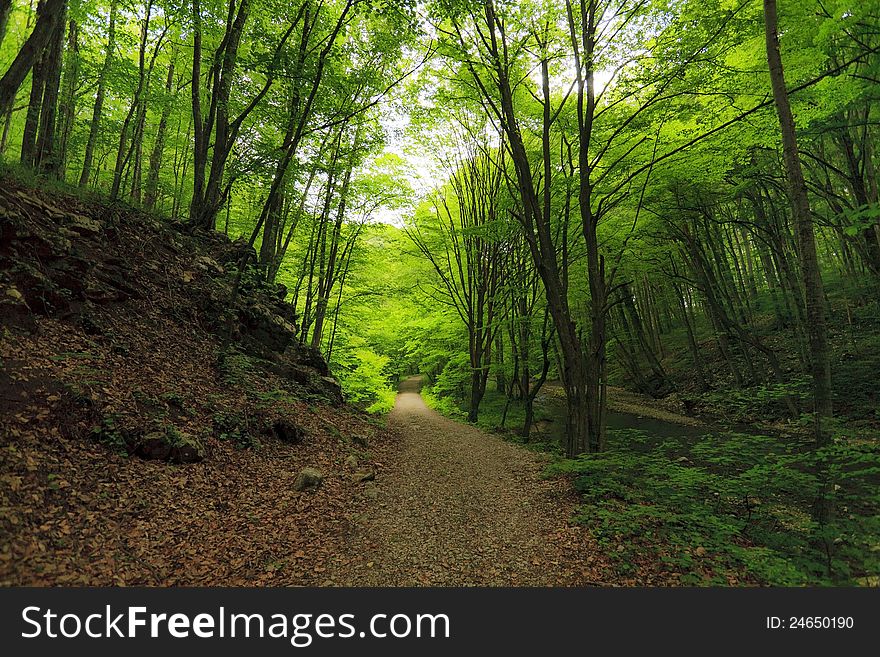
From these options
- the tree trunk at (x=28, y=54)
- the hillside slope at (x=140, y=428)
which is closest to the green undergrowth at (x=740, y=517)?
the hillside slope at (x=140, y=428)

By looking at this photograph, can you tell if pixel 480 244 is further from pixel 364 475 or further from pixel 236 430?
pixel 236 430

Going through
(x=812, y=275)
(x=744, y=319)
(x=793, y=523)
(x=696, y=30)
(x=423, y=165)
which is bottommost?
(x=793, y=523)

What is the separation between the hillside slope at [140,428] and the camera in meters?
3.34

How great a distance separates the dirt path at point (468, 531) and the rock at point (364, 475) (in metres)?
0.17

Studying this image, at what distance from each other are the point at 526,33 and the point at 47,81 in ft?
34.8

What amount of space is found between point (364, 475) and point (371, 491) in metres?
0.70

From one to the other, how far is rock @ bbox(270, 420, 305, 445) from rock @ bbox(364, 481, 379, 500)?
172 cm

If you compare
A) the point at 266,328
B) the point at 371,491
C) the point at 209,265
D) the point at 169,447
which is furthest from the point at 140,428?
the point at 209,265

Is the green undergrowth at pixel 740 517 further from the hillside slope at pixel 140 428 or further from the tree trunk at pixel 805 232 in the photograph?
the hillside slope at pixel 140 428

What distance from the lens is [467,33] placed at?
27.9ft

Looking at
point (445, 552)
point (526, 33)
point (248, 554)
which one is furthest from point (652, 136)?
point (248, 554)

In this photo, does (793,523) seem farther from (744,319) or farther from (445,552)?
(744,319)

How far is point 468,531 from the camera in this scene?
5.02m

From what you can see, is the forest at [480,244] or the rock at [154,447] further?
the rock at [154,447]
